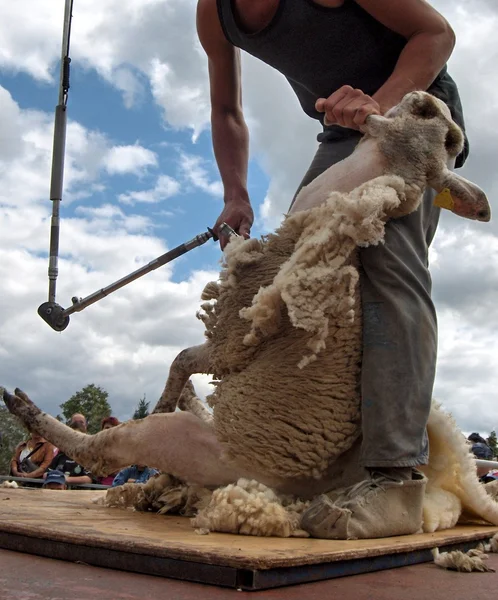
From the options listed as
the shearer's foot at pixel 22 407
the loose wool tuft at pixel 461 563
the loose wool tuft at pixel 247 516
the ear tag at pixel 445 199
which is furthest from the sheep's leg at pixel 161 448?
the ear tag at pixel 445 199

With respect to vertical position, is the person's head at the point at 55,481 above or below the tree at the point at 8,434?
below

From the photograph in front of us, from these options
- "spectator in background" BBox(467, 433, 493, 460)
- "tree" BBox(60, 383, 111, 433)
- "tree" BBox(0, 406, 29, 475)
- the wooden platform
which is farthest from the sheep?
"tree" BBox(60, 383, 111, 433)

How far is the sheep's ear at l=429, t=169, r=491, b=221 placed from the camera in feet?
6.43

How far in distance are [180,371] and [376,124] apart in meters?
1.11

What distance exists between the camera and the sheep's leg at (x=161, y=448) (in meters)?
2.08

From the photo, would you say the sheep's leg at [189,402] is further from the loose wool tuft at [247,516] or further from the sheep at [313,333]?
the loose wool tuft at [247,516]

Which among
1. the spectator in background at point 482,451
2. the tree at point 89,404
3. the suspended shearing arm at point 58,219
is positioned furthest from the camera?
the tree at point 89,404

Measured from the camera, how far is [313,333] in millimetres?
1863

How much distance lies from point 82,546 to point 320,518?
1.92 feet

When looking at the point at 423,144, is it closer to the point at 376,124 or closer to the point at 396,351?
the point at 376,124

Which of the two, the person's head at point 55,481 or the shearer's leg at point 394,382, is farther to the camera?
the person's head at point 55,481

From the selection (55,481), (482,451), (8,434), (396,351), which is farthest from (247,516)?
(8,434)

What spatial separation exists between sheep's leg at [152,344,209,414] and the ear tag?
91 centimetres

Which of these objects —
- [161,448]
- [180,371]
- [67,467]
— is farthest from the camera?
[67,467]
